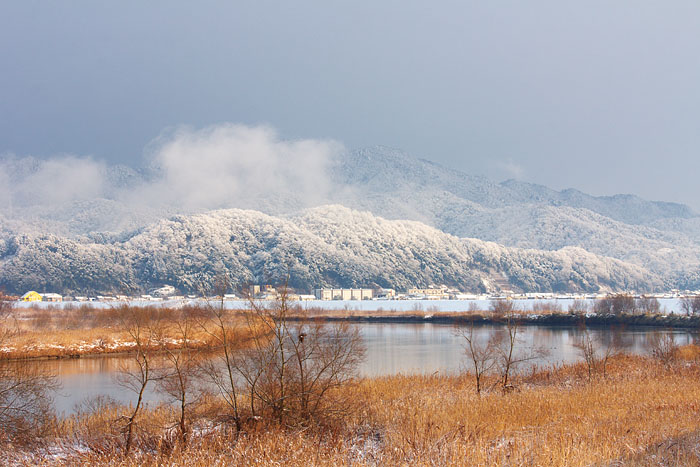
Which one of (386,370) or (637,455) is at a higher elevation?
(637,455)

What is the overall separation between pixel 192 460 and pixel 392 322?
280ft

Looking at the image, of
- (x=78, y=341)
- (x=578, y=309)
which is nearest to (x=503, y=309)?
(x=578, y=309)

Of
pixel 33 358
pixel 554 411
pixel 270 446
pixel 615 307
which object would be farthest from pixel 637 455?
pixel 615 307

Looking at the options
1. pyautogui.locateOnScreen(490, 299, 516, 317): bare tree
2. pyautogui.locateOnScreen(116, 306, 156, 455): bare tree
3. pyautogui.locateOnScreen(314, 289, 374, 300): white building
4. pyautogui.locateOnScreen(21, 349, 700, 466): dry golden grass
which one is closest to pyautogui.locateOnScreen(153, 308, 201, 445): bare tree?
pyautogui.locateOnScreen(116, 306, 156, 455): bare tree

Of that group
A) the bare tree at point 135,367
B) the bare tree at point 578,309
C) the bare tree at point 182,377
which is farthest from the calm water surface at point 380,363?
the bare tree at point 578,309

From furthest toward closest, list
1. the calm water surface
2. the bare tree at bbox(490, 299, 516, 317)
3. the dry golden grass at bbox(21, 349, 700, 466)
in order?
the bare tree at bbox(490, 299, 516, 317) < the calm water surface < the dry golden grass at bbox(21, 349, 700, 466)

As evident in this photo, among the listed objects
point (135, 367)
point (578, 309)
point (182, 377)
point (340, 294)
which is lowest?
point (578, 309)

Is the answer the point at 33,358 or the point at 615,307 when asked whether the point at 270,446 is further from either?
the point at 615,307

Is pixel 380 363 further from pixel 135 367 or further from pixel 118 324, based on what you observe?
pixel 118 324

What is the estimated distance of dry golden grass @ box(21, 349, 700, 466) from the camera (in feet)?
32.7

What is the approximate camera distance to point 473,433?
500 inches

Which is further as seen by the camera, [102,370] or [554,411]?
[102,370]

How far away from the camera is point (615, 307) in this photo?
85688 mm

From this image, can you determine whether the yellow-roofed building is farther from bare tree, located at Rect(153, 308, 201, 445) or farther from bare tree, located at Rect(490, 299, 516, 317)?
bare tree, located at Rect(153, 308, 201, 445)
